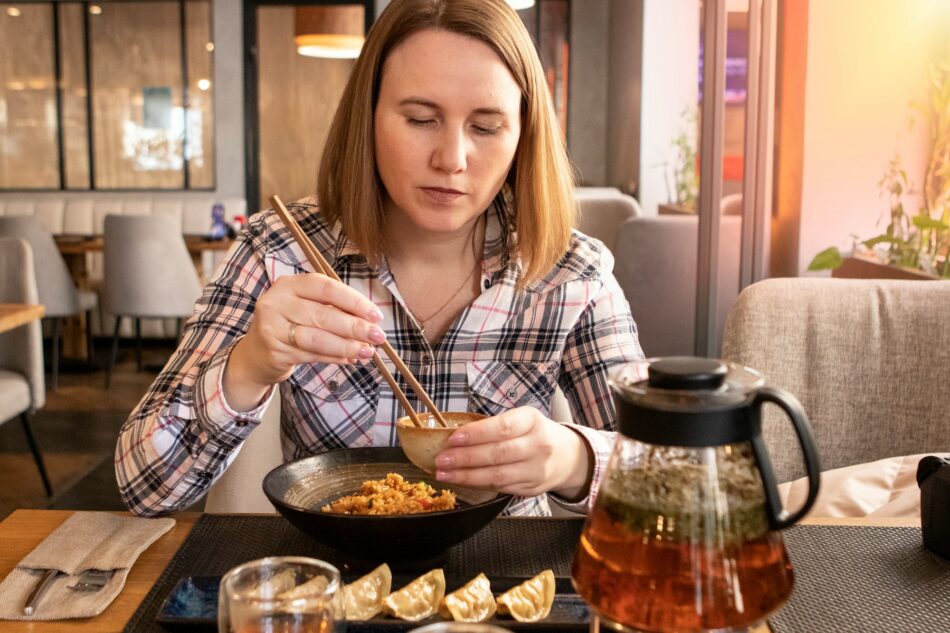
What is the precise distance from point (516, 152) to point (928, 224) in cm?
136

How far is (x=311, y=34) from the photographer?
5633 millimetres

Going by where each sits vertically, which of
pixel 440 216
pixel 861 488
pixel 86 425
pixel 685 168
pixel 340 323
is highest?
pixel 685 168

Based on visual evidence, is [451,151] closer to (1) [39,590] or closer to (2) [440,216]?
(2) [440,216]

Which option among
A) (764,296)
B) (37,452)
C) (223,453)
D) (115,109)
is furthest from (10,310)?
(115,109)

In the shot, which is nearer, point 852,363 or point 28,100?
point 852,363

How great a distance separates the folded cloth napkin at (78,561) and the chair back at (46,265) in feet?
15.8

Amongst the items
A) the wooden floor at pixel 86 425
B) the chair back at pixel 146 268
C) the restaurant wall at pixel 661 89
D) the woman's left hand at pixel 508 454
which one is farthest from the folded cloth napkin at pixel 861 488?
the chair back at pixel 146 268

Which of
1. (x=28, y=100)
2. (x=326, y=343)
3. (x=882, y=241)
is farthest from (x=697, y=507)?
(x=28, y=100)

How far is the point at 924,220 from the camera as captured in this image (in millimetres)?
2350

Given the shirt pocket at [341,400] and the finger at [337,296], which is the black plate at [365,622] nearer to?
the finger at [337,296]

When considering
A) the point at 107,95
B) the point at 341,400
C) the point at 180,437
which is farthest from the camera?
the point at 107,95

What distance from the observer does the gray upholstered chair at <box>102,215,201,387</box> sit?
18.4 feet

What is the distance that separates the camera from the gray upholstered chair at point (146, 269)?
5598mm

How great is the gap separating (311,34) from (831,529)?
5103mm
